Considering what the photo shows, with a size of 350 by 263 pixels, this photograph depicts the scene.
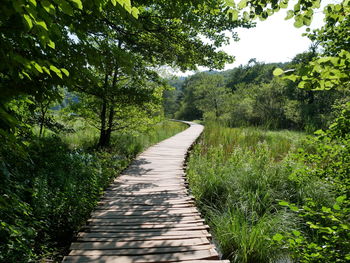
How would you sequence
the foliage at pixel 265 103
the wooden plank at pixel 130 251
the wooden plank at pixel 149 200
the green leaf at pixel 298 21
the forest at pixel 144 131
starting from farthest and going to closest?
the foliage at pixel 265 103
the wooden plank at pixel 149 200
the wooden plank at pixel 130 251
the green leaf at pixel 298 21
the forest at pixel 144 131

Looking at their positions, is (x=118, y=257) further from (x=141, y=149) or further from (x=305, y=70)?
(x=141, y=149)

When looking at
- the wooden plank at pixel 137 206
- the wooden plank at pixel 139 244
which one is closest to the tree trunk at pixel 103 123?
the wooden plank at pixel 137 206

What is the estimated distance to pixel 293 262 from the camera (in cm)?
337

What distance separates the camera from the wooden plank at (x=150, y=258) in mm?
2260

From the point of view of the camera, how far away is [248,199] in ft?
14.4

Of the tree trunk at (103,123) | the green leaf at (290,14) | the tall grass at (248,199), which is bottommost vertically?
the tall grass at (248,199)

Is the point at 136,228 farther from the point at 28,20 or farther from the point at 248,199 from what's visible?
the point at 28,20

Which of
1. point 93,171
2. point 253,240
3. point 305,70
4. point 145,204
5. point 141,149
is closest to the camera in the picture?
point 305,70

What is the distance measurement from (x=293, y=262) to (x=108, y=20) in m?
5.42

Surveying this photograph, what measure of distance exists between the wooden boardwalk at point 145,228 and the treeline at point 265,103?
2.15 m

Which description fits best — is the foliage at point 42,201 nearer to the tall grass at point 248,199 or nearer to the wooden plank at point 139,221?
the wooden plank at point 139,221

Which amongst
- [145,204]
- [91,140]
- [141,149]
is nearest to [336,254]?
[145,204]

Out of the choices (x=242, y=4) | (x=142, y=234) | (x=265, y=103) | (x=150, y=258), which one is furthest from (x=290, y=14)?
(x=265, y=103)

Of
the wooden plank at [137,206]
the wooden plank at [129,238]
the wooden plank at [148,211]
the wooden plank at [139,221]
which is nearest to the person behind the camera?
the wooden plank at [129,238]
